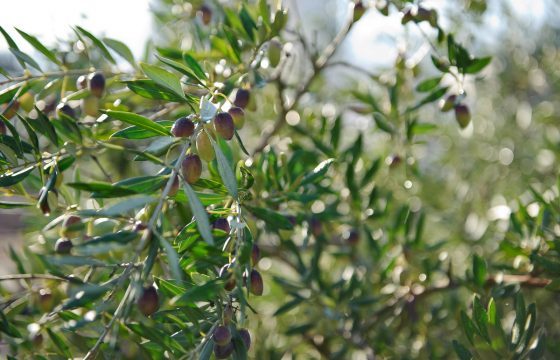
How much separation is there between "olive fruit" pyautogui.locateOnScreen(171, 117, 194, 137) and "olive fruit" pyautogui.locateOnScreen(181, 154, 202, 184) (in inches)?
1.0

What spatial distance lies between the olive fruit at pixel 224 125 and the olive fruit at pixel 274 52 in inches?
8.9

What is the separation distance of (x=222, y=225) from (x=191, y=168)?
0.27 feet

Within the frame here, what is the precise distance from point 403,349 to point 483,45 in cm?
106

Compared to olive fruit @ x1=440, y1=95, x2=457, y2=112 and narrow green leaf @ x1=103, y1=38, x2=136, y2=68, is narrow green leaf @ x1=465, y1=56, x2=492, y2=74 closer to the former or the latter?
olive fruit @ x1=440, y1=95, x2=457, y2=112

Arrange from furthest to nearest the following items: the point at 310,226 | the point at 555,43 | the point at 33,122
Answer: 1. the point at 555,43
2. the point at 310,226
3. the point at 33,122

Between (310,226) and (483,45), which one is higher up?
(310,226)

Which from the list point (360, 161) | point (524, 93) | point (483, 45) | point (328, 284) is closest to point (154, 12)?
point (360, 161)

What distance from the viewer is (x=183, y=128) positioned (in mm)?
602

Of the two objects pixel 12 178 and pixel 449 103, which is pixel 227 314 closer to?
pixel 12 178

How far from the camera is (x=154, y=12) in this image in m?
1.16

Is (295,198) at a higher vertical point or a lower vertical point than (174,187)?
lower

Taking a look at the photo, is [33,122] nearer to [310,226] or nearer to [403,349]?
[310,226]

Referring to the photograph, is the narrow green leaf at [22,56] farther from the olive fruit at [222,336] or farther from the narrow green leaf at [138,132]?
the olive fruit at [222,336]

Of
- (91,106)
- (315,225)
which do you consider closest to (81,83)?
(91,106)
